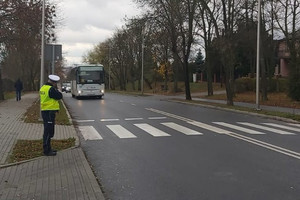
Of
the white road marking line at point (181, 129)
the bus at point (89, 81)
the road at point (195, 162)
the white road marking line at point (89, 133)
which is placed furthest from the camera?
the bus at point (89, 81)

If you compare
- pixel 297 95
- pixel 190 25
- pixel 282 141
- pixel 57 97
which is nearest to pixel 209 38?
pixel 190 25

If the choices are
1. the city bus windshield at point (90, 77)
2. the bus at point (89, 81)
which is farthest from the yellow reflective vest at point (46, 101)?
the city bus windshield at point (90, 77)

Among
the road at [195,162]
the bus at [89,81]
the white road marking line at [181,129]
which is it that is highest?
the bus at [89,81]

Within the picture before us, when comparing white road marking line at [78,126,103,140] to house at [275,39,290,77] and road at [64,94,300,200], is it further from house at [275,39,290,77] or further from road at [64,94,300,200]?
house at [275,39,290,77]

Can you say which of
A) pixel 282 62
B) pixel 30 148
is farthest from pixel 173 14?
pixel 282 62

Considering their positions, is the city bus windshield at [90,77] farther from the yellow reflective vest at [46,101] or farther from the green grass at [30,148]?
the yellow reflective vest at [46,101]

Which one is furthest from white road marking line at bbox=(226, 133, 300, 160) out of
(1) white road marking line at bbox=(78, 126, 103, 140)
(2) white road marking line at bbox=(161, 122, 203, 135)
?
(1) white road marking line at bbox=(78, 126, 103, 140)

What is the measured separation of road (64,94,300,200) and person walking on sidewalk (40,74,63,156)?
960mm

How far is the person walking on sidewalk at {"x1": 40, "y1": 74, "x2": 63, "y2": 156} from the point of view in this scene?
30.3 ft

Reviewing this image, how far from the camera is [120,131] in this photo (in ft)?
46.0

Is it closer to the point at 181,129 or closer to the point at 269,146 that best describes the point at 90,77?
Answer: the point at 181,129

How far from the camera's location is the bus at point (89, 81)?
128ft

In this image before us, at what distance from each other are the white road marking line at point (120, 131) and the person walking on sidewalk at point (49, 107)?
→ 3.71m

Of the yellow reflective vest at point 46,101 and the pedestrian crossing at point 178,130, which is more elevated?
Result: the yellow reflective vest at point 46,101
